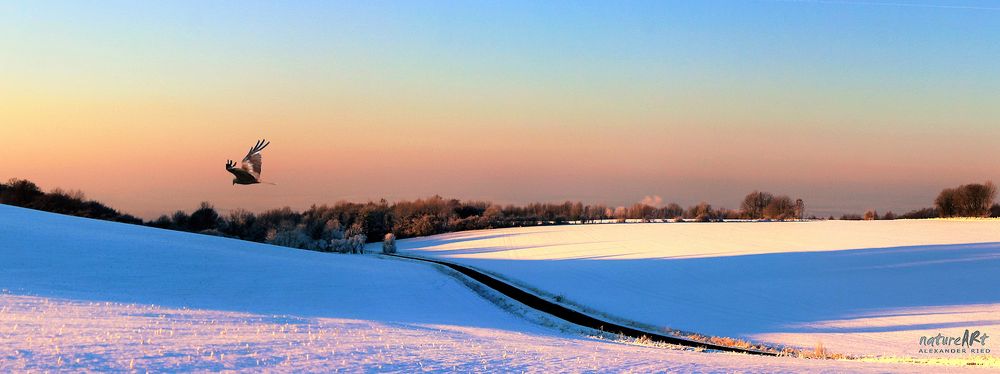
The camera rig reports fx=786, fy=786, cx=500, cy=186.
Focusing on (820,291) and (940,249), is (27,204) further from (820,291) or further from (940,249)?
(940,249)

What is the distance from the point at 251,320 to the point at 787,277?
37.9 meters

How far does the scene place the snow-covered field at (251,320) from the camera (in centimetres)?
1239

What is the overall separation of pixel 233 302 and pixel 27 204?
78.8m

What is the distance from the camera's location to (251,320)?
19125 mm

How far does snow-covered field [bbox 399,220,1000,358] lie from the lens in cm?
3272

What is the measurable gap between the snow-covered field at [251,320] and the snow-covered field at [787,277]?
8.79m

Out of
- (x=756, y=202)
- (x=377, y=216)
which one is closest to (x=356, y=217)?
(x=377, y=216)

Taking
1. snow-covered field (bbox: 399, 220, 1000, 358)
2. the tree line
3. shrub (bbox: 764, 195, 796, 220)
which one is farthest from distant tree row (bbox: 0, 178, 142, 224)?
shrub (bbox: 764, 195, 796, 220)

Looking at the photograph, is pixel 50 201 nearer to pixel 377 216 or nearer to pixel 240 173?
pixel 377 216

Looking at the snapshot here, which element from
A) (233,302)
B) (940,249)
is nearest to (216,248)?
(233,302)

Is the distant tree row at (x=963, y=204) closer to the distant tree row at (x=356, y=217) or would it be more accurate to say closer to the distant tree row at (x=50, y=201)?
the distant tree row at (x=356, y=217)

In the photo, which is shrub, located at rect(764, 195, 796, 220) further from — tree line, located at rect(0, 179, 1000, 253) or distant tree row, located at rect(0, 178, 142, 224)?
distant tree row, located at rect(0, 178, 142, 224)

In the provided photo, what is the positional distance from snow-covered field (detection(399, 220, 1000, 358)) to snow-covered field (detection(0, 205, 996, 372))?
28.8 feet

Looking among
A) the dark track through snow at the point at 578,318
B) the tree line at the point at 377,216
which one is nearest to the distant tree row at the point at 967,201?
the tree line at the point at 377,216
